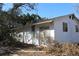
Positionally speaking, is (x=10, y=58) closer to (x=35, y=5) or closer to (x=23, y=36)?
(x=23, y=36)

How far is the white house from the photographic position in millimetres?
4383

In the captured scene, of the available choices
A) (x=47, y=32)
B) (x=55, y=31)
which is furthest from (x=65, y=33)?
(x=47, y=32)

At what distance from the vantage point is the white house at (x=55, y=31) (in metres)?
4.38

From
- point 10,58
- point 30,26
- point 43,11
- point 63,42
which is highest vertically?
point 43,11

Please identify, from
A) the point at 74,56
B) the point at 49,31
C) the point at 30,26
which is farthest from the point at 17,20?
the point at 74,56

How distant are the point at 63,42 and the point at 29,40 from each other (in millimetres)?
609

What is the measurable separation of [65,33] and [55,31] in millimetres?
183

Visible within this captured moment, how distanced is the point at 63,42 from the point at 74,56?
314mm

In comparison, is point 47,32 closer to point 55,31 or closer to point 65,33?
point 55,31

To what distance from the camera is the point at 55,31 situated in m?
4.41

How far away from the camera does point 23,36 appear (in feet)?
14.5

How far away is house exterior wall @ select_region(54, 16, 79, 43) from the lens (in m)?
4.37

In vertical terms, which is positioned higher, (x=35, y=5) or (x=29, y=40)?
(x=35, y=5)

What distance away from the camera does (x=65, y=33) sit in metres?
4.39
